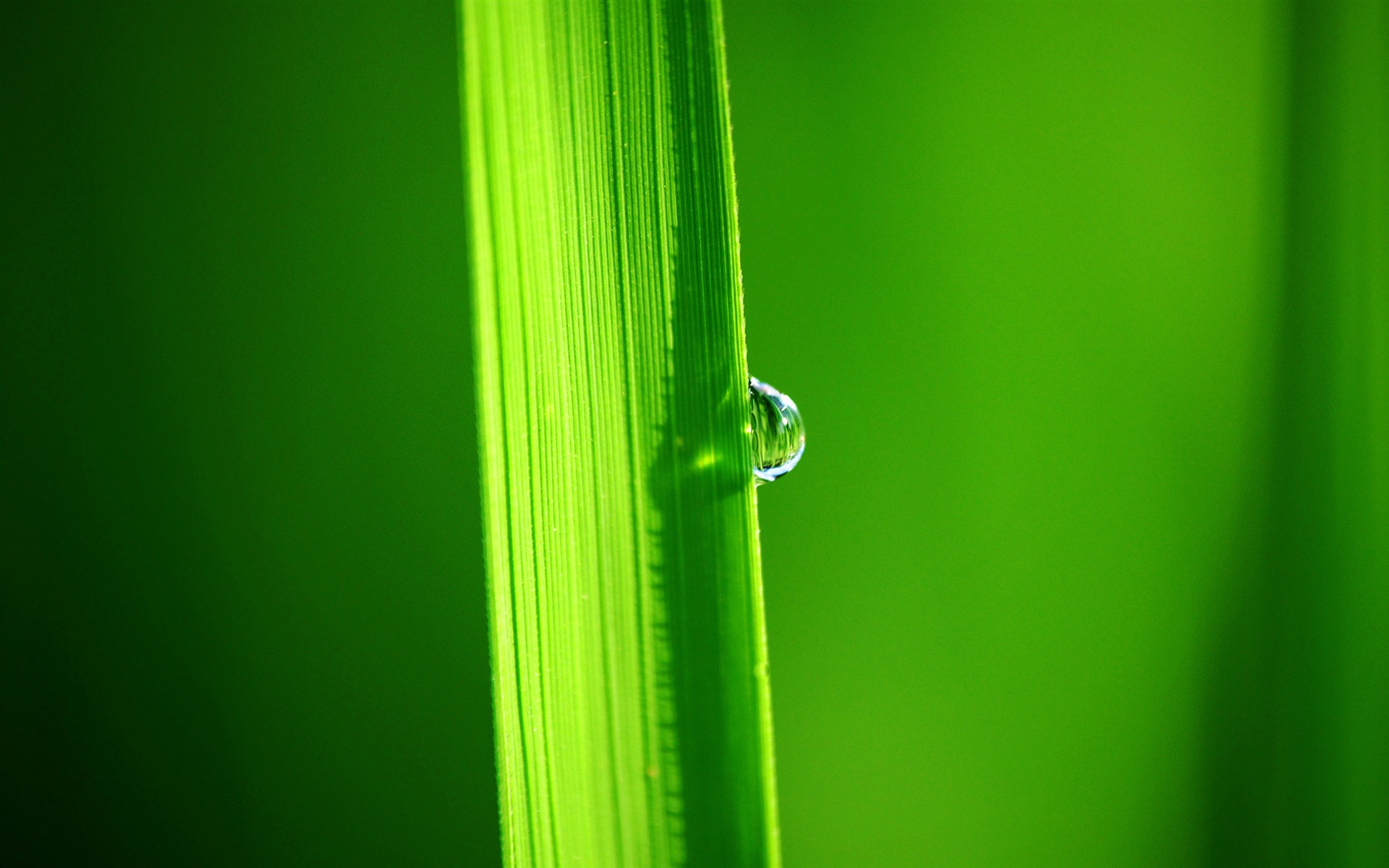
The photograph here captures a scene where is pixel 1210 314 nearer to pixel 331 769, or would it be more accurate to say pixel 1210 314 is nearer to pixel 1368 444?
pixel 1368 444

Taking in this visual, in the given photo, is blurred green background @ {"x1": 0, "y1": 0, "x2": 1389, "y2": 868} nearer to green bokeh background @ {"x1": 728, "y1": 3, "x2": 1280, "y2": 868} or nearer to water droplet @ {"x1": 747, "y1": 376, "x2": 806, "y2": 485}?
green bokeh background @ {"x1": 728, "y1": 3, "x2": 1280, "y2": 868}

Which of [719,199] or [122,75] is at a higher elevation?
[122,75]

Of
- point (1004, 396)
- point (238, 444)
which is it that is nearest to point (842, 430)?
point (1004, 396)

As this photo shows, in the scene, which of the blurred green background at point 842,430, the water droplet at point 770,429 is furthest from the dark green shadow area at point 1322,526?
the water droplet at point 770,429

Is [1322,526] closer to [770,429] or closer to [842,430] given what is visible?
[842,430]

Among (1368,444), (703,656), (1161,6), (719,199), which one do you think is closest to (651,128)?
(719,199)

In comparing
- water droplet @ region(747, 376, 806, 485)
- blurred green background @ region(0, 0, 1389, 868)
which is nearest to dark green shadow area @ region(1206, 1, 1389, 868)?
blurred green background @ region(0, 0, 1389, 868)
